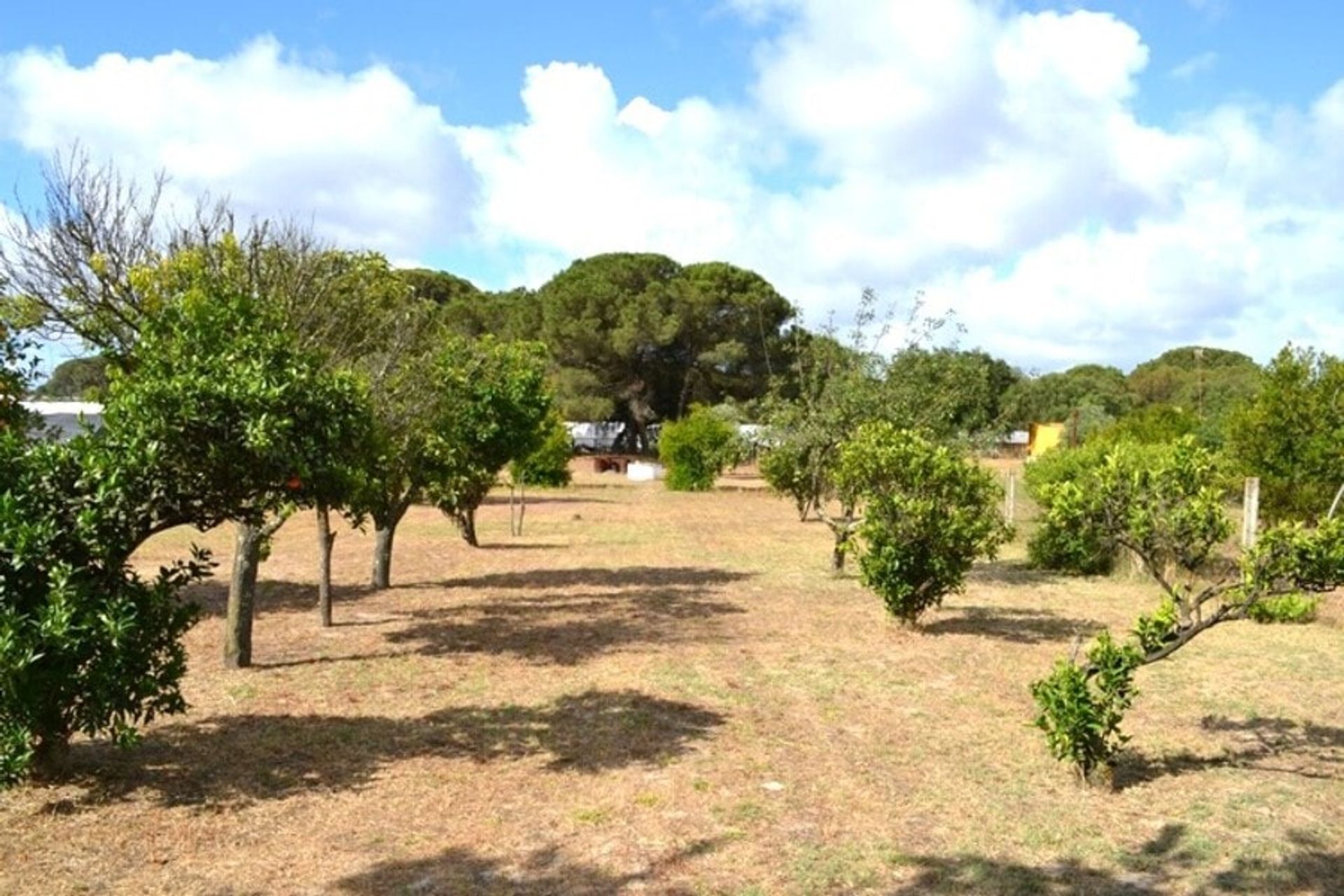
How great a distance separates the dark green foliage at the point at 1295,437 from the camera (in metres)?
18.1

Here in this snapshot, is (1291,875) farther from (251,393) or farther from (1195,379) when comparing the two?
(1195,379)

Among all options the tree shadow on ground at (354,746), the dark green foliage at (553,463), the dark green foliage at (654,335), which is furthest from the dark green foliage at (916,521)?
the dark green foliage at (654,335)

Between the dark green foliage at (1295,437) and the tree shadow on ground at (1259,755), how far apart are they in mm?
11524

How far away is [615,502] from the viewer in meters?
35.4

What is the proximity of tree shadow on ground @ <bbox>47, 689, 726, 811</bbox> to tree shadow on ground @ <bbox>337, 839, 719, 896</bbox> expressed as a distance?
4.72ft

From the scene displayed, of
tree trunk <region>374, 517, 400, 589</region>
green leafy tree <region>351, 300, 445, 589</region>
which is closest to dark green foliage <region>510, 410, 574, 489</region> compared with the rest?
tree trunk <region>374, 517, 400, 589</region>

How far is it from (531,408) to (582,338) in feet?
120

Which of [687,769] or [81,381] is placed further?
[81,381]

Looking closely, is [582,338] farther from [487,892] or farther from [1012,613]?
[487,892]

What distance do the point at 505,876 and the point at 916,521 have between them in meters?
7.52

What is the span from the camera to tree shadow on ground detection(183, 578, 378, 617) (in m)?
13.6

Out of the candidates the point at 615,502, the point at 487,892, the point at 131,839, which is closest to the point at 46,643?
the point at 131,839

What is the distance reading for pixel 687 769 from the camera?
7004 millimetres

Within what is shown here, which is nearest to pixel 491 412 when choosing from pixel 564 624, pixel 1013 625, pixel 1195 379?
pixel 564 624
